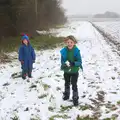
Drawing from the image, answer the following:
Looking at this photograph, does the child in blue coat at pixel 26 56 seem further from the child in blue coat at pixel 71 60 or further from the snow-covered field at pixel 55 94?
the child in blue coat at pixel 71 60

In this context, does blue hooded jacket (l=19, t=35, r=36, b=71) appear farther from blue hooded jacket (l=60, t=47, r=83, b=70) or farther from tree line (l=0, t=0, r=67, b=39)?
tree line (l=0, t=0, r=67, b=39)

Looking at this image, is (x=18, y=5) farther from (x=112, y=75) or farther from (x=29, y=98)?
(x=29, y=98)

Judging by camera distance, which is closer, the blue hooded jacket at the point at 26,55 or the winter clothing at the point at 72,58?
the winter clothing at the point at 72,58

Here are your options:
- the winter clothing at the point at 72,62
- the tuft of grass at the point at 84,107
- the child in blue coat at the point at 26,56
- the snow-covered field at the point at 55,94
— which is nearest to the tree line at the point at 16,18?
the snow-covered field at the point at 55,94

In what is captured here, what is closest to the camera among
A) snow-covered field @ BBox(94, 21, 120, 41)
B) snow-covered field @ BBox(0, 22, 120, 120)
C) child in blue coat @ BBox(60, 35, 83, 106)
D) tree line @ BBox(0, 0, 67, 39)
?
snow-covered field @ BBox(0, 22, 120, 120)

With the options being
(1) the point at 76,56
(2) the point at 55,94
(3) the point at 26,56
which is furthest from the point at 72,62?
(3) the point at 26,56

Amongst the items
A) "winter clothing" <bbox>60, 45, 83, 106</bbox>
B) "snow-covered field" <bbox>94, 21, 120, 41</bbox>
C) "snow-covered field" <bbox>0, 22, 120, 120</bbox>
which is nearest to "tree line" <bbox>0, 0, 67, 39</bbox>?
"snow-covered field" <bbox>94, 21, 120, 41</bbox>

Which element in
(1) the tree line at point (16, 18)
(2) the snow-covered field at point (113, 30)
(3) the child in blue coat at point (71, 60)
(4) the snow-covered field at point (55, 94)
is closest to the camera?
(4) the snow-covered field at point (55, 94)

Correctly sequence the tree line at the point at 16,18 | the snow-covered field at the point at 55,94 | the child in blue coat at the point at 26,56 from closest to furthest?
the snow-covered field at the point at 55,94 → the child in blue coat at the point at 26,56 → the tree line at the point at 16,18

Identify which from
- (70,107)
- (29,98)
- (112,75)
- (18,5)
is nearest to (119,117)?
(70,107)

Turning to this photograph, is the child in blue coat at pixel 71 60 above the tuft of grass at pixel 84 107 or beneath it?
above

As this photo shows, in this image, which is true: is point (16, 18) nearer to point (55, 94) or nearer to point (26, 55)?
point (26, 55)

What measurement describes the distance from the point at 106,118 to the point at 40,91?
2699 mm

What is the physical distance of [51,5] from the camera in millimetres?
55031
